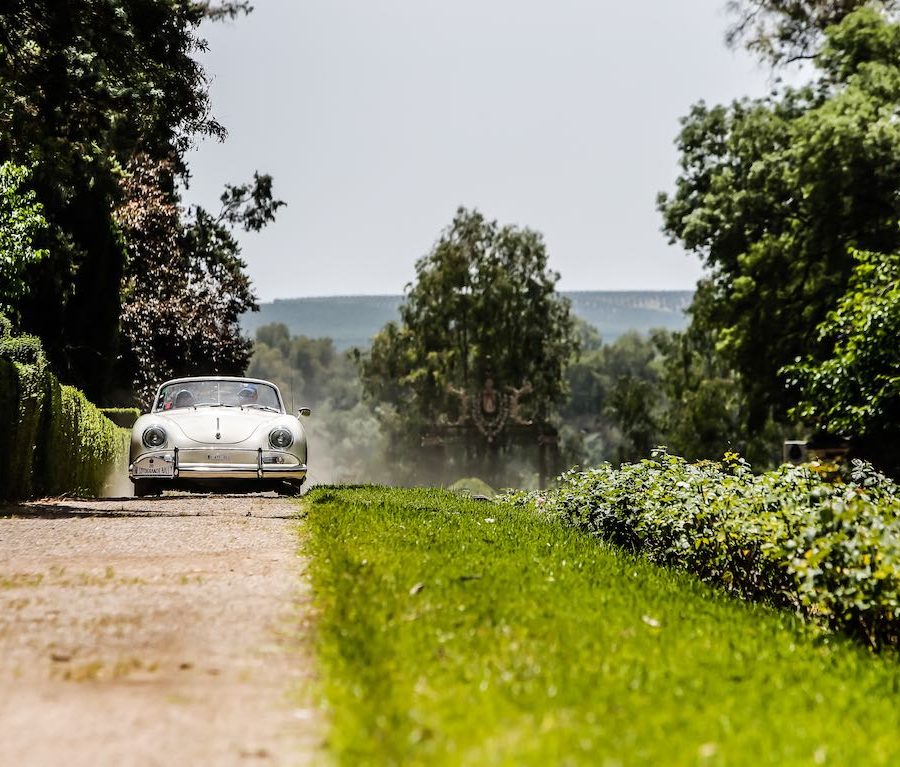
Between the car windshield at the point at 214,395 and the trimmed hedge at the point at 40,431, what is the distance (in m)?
1.40

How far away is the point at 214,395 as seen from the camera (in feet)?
54.0

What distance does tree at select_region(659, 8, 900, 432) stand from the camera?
25.3m

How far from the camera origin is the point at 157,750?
3.76 metres

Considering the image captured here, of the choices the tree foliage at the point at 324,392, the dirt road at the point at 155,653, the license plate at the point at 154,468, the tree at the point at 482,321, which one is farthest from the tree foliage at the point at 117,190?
the tree foliage at the point at 324,392

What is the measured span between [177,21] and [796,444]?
1370cm

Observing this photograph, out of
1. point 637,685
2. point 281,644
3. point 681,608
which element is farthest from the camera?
point 681,608

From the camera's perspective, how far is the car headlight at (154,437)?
1517 cm

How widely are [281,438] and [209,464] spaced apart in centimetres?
99

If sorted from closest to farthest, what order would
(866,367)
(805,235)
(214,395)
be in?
(214,395)
(866,367)
(805,235)

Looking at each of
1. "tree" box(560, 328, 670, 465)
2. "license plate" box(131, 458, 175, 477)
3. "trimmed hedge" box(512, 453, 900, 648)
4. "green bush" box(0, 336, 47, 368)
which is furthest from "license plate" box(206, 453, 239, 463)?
"tree" box(560, 328, 670, 465)

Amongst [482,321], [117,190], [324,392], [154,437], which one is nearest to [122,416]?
[117,190]

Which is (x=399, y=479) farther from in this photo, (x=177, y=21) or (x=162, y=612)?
(x=162, y=612)

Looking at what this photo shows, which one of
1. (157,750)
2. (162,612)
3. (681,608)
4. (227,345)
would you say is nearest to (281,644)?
(162,612)

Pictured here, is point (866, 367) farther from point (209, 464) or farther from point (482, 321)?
point (482, 321)
